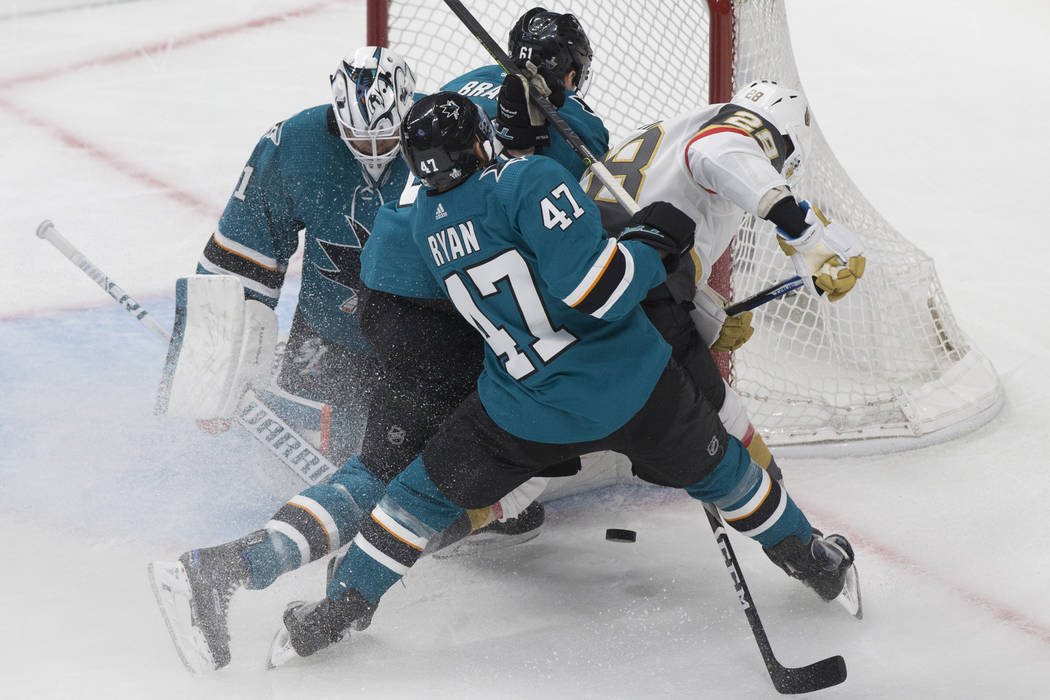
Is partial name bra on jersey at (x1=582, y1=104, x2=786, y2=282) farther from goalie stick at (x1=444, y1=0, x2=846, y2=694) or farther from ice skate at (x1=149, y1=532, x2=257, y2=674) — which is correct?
ice skate at (x1=149, y1=532, x2=257, y2=674)

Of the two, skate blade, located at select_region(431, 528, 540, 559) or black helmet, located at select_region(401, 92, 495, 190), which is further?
skate blade, located at select_region(431, 528, 540, 559)

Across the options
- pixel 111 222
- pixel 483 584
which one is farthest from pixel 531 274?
pixel 111 222

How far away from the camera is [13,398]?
352 cm

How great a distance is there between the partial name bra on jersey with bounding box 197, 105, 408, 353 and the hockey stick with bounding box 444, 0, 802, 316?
0.37 meters

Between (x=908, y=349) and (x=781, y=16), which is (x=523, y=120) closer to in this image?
(x=781, y=16)

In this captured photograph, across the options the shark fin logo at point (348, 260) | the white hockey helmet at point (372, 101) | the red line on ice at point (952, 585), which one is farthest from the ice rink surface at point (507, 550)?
the white hockey helmet at point (372, 101)

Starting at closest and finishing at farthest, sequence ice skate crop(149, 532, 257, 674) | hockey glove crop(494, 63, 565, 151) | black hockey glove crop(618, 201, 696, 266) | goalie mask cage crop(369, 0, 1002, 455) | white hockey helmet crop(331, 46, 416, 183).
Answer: black hockey glove crop(618, 201, 696, 266) < ice skate crop(149, 532, 257, 674) < hockey glove crop(494, 63, 565, 151) < white hockey helmet crop(331, 46, 416, 183) < goalie mask cage crop(369, 0, 1002, 455)

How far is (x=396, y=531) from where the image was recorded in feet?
7.80

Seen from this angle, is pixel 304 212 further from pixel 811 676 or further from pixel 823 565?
pixel 811 676

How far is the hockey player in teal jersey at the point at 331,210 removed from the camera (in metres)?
2.77

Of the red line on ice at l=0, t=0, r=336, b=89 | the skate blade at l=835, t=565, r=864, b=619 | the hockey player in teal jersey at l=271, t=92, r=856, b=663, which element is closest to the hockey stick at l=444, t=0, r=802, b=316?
the hockey player in teal jersey at l=271, t=92, r=856, b=663

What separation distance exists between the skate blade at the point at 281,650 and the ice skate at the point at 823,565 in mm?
914

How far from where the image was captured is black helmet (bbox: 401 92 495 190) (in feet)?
7.22

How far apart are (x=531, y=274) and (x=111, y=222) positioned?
2.74 metres
